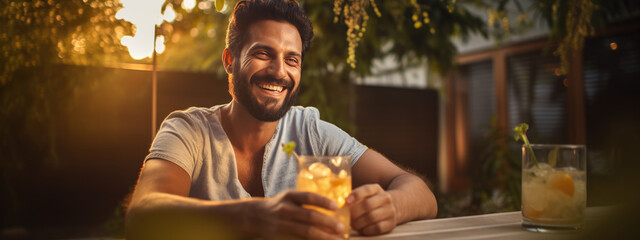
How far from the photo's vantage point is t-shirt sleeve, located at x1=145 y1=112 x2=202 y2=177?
1.30m

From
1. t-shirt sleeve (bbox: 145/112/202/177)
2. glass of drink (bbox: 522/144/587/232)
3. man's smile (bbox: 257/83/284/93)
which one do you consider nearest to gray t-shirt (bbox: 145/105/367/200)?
t-shirt sleeve (bbox: 145/112/202/177)

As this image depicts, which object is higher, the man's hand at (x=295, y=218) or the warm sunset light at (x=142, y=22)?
the warm sunset light at (x=142, y=22)

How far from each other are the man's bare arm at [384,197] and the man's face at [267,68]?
0.40m

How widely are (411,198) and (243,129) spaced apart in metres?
0.62

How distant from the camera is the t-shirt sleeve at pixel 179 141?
130cm

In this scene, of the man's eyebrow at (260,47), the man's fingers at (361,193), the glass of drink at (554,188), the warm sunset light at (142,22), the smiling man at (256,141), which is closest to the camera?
the man's fingers at (361,193)

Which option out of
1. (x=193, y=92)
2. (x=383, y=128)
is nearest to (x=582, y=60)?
(x=383, y=128)

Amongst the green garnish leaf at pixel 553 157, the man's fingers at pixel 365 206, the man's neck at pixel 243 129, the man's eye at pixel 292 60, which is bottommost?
the man's fingers at pixel 365 206

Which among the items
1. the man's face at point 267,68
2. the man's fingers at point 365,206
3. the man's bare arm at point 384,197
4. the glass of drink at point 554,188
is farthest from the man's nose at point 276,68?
the glass of drink at point 554,188

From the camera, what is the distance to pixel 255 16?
4.73 ft

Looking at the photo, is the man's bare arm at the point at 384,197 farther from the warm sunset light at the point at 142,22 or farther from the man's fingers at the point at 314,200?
the warm sunset light at the point at 142,22

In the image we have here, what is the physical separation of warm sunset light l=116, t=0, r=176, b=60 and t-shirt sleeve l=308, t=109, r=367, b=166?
67 cm

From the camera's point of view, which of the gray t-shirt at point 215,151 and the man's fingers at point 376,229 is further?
the gray t-shirt at point 215,151

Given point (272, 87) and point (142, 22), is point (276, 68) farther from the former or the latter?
point (142, 22)
